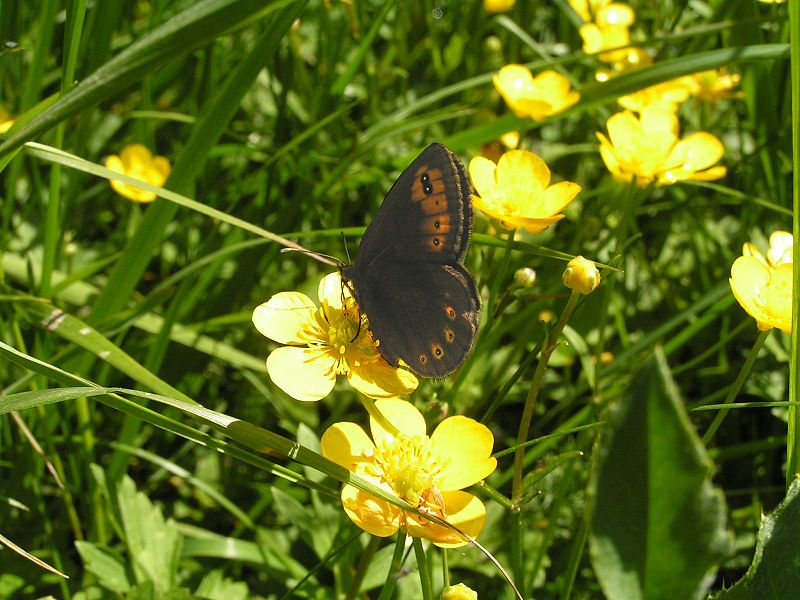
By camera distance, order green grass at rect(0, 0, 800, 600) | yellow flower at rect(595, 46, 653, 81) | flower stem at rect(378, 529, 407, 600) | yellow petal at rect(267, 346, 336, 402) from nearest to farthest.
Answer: green grass at rect(0, 0, 800, 600), flower stem at rect(378, 529, 407, 600), yellow petal at rect(267, 346, 336, 402), yellow flower at rect(595, 46, 653, 81)

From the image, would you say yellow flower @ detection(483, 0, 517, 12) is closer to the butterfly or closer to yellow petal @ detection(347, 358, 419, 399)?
the butterfly

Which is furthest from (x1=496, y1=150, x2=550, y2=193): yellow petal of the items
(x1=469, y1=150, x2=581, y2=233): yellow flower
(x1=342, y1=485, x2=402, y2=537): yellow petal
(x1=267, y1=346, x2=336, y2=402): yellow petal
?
(x1=342, y1=485, x2=402, y2=537): yellow petal

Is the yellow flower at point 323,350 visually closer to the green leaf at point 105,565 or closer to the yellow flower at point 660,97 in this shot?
the green leaf at point 105,565

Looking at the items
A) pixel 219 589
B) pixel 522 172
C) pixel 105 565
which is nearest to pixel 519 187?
pixel 522 172

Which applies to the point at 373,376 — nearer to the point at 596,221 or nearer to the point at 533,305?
the point at 533,305

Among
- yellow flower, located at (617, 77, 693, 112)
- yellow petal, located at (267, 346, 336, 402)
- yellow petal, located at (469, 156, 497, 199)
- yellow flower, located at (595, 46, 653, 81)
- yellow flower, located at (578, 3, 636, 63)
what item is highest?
yellow flower, located at (578, 3, 636, 63)

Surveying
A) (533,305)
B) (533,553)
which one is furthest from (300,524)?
(533,305)

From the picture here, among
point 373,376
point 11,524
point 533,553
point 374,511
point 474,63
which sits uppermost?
point 474,63
